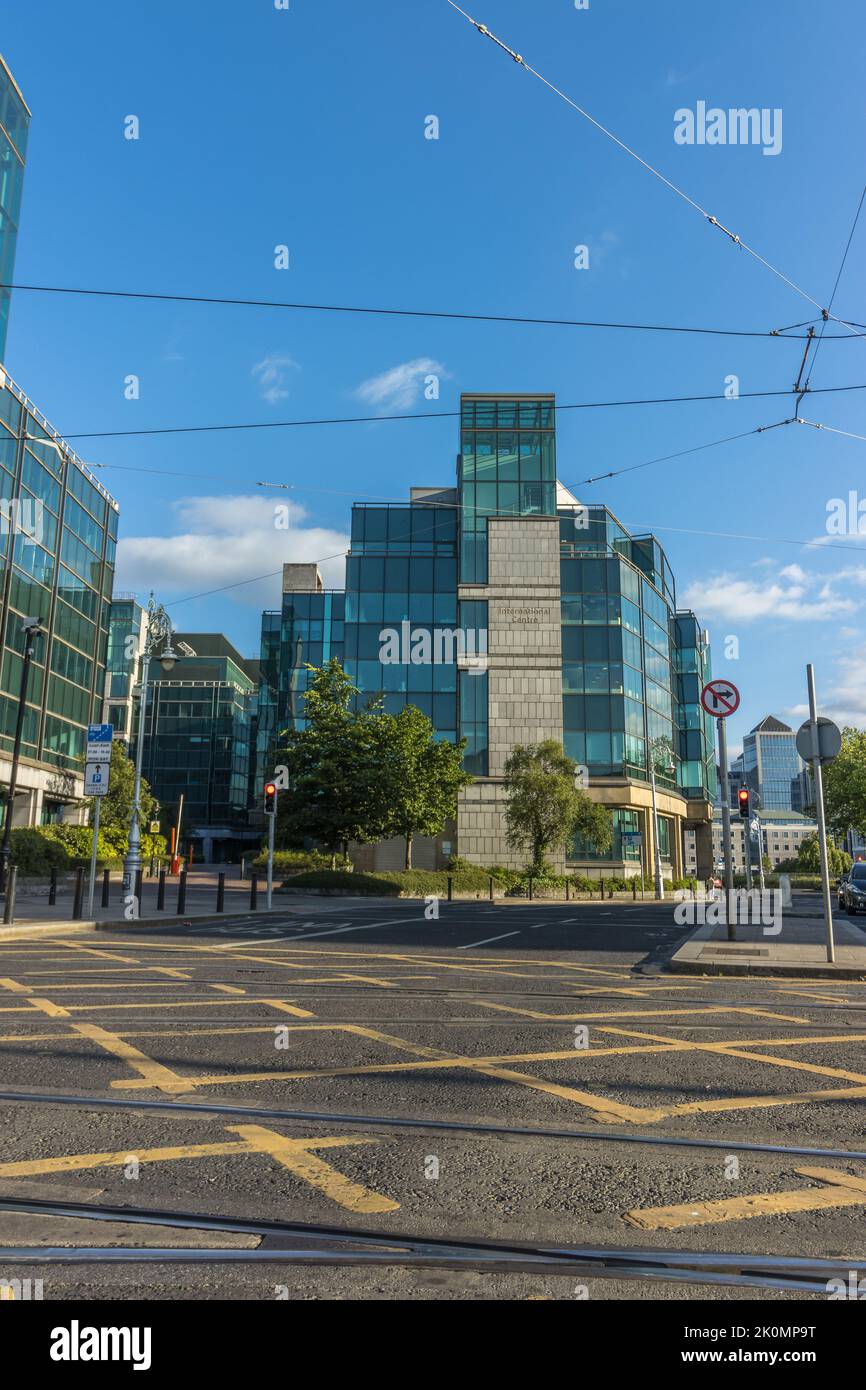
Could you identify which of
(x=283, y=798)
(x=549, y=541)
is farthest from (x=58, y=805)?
(x=549, y=541)

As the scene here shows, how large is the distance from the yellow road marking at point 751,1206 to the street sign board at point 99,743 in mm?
17168

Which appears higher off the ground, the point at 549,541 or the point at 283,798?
the point at 549,541

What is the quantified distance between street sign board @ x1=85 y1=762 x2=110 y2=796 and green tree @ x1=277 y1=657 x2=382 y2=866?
70.1 ft

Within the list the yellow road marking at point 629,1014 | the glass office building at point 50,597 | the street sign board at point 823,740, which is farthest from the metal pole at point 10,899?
the glass office building at point 50,597

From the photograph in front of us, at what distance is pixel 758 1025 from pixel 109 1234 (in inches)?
246

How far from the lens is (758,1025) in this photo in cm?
817

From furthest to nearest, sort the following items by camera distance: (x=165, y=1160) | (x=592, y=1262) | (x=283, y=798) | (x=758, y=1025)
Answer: (x=283, y=798)
(x=758, y=1025)
(x=165, y=1160)
(x=592, y=1262)

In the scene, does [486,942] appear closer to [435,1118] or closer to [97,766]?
[97,766]

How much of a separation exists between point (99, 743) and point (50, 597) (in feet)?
109

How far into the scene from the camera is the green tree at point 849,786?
80812mm

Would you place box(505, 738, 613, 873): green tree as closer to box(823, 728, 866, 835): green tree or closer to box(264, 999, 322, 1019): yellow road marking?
box(264, 999, 322, 1019): yellow road marking

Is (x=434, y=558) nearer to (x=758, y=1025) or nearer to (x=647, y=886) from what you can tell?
(x=647, y=886)

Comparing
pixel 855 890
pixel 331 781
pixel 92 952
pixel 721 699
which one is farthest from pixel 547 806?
pixel 92 952

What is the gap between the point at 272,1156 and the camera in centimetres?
437
